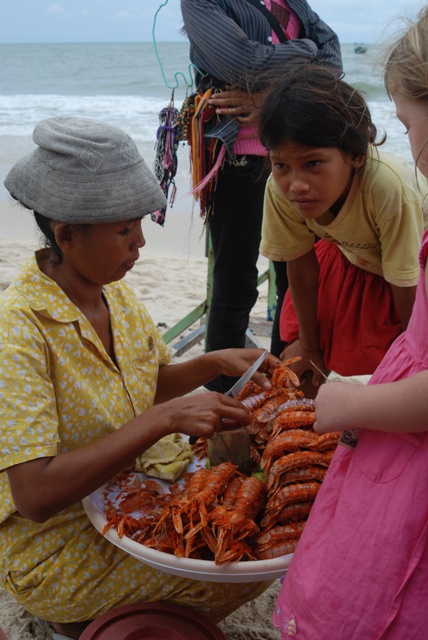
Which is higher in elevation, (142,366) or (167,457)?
(142,366)

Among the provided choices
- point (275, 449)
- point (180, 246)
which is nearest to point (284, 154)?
point (275, 449)

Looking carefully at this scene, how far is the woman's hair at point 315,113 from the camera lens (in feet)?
7.89

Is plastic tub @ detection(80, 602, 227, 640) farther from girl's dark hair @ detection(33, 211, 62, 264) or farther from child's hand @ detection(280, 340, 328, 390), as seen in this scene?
child's hand @ detection(280, 340, 328, 390)

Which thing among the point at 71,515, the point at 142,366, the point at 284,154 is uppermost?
the point at 284,154

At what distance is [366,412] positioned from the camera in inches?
62.4

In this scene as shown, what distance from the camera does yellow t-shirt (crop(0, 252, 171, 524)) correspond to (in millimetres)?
1962

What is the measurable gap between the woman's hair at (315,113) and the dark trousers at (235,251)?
3.14ft

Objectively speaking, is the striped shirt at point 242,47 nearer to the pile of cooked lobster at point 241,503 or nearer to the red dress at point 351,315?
the red dress at point 351,315

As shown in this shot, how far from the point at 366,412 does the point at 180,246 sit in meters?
6.60

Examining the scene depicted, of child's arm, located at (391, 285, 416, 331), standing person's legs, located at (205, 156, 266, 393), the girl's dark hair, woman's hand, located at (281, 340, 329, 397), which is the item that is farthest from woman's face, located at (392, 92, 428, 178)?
standing person's legs, located at (205, 156, 266, 393)

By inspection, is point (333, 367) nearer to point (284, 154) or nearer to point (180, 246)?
point (284, 154)

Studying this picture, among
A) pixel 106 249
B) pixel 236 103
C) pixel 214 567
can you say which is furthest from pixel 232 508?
pixel 236 103

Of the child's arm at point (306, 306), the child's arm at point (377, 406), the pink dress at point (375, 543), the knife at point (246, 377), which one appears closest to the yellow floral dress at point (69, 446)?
the knife at point (246, 377)

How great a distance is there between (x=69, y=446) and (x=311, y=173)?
1311 millimetres
